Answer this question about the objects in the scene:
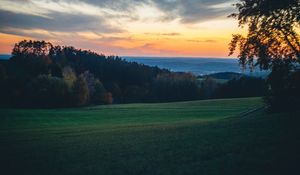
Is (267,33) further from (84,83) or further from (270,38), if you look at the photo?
(84,83)

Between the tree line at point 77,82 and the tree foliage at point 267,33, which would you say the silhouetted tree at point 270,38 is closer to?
the tree foliage at point 267,33

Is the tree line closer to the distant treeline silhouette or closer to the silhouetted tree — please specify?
the distant treeline silhouette

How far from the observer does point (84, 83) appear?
9619 cm

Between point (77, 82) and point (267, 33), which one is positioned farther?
point (77, 82)

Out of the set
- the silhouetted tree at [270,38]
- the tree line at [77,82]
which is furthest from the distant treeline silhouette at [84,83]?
the silhouetted tree at [270,38]

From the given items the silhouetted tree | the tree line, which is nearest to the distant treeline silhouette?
the tree line

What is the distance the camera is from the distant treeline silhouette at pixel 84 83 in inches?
3580

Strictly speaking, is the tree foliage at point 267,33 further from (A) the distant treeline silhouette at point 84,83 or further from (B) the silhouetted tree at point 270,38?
(A) the distant treeline silhouette at point 84,83

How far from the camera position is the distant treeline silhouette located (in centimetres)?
9094

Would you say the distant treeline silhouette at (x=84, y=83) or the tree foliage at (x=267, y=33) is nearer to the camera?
the tree foliage at (x=267, y=33)

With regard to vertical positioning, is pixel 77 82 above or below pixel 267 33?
below

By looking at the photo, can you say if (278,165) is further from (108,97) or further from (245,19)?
(108,97)

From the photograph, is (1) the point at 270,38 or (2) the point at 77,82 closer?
(1) the point at 270,38

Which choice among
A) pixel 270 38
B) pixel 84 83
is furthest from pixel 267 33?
pixel 84 83
